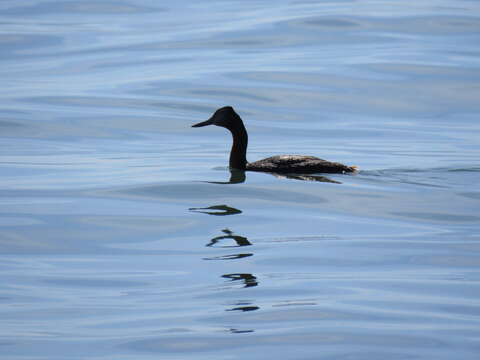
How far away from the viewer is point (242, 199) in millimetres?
12352

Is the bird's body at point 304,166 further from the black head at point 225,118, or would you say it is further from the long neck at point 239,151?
the black head at point 225,118

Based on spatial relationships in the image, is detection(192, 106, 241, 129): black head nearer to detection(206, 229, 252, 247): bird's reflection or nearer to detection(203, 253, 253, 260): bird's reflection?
detection(206, 229, 252, 247): bird's reflection

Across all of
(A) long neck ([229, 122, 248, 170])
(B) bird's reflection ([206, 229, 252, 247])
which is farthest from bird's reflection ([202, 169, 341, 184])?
(B) bird's reflection ([206, 229, 252, 247])

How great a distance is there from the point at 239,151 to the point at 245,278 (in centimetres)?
587

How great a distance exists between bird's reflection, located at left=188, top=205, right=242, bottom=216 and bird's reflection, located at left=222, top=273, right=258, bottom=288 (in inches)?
110

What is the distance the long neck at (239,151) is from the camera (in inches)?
565

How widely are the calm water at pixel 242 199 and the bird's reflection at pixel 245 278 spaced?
0.03 m

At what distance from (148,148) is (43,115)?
3551 mm

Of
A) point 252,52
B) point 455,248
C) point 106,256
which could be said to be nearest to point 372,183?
point 455,248

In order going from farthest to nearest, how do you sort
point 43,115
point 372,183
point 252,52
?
point 252,52 < point 43,115 < point 372,183

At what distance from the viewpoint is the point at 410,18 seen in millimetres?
30359

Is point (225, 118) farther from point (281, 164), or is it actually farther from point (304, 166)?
point (304, 166)

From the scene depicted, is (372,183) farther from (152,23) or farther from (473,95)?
(152,23)

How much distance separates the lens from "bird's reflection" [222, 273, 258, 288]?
27.7ft
